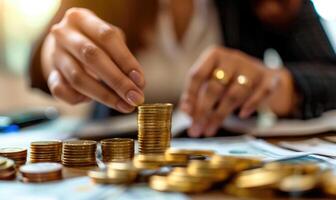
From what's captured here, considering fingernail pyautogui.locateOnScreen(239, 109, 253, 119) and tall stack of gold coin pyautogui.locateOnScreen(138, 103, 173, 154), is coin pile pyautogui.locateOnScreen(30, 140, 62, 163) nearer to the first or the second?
tall stack of gold coin pyautogui.locateOnScreen(138, 103, 173, 154)

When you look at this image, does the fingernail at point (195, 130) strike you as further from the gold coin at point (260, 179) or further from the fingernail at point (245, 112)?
the gold coin at point (260, 179)

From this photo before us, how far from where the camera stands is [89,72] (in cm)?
61

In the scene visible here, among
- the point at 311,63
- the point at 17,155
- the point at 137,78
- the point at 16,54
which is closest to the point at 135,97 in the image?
the point at 137,78

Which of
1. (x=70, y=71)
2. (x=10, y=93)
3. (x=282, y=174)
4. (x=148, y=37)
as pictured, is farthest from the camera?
(x=10, y=93)

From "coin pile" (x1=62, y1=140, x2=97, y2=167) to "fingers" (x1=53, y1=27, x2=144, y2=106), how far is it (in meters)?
0.07

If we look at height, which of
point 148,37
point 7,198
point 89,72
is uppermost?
point 148,37

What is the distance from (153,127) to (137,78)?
5 cm

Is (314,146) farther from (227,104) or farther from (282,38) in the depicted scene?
(282,38)

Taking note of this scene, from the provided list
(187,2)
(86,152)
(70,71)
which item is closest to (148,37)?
(187,2)

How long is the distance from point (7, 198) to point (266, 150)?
317 millimetres

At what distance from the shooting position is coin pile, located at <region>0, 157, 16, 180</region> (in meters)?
0.46

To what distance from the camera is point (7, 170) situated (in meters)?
0.47

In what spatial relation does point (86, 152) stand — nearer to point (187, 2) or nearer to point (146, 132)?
point (146, 132)

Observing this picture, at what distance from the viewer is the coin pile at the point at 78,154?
1.71ft
